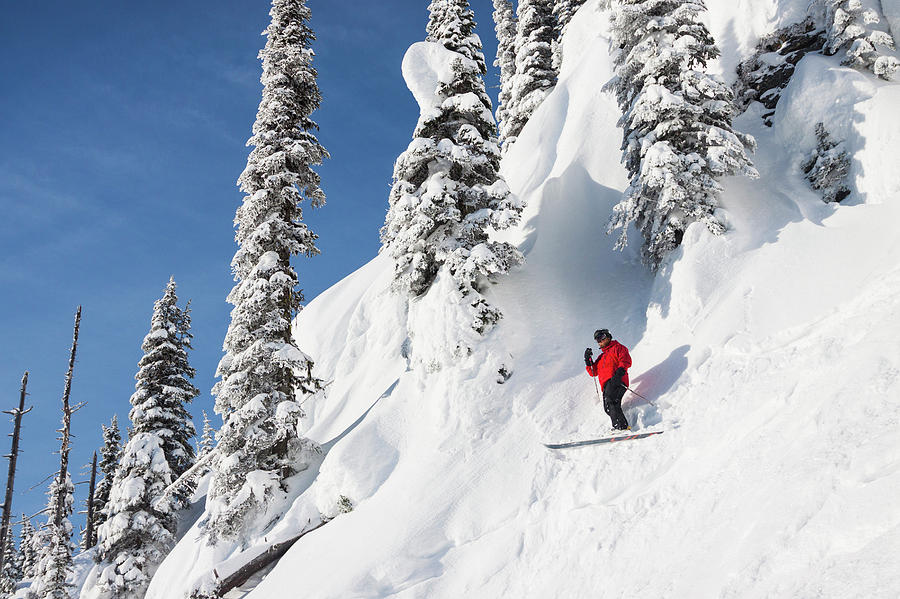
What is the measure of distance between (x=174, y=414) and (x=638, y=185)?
23.6m

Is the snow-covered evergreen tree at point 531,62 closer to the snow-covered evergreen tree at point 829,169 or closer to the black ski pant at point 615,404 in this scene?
the snow-covered evergreen tree at point 829,169

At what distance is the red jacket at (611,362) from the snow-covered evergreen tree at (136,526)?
18.4 metres

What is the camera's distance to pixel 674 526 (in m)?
6.96

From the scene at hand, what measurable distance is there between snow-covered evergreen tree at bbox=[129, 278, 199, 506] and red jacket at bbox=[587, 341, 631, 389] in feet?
67.4

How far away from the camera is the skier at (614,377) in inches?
401

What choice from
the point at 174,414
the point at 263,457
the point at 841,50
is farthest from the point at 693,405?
the point at 174,414

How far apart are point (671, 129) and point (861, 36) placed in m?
6.69

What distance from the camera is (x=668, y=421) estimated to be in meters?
9.60

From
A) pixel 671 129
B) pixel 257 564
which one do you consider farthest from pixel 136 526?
pixel 671 129

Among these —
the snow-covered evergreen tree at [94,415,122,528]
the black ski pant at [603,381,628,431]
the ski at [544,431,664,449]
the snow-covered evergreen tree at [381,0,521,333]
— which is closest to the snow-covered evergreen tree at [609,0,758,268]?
the snow-covered evergreen tree at [381,0,521,333]

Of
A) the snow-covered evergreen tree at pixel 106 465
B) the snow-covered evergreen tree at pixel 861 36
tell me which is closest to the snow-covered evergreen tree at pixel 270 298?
the snow-covered evergreen tree at pixel 861 36

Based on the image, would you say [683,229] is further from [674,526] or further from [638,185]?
[674,526]

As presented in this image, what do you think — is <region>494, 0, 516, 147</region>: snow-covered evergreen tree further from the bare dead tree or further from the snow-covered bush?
the bare dead tree

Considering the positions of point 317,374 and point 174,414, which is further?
point 317,374
